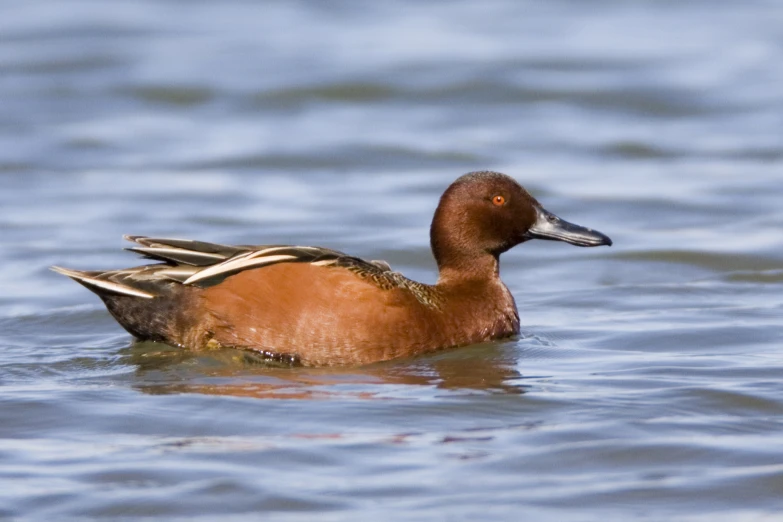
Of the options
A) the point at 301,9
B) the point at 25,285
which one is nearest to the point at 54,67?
the point at 301,9

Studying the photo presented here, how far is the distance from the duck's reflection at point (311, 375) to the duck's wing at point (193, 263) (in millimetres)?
408

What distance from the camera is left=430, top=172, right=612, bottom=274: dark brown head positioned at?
8.46 metres

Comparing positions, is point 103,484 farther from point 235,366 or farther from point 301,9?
point 301,9

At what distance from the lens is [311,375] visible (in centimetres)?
747

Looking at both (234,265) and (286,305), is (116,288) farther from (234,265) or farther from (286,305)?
(286,305)

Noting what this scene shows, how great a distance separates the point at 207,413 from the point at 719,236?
6006mm

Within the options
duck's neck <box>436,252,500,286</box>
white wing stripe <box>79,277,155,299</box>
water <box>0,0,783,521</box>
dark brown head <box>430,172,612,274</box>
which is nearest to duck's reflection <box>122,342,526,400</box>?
water <box>0,0,783,521</box>

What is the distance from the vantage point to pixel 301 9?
2083 cm

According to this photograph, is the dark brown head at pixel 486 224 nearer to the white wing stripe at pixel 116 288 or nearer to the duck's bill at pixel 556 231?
the duck's bill at pixel 556 231

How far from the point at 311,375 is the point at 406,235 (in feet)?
13.6

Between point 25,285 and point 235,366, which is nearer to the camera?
point 235,366

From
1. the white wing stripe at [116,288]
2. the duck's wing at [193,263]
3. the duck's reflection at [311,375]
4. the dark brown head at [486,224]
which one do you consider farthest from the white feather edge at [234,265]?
the dark brown head at [486,224]

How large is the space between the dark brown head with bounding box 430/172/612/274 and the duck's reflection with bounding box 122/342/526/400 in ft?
2.18

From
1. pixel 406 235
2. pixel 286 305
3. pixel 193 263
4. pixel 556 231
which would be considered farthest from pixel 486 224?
pixel 406 235
